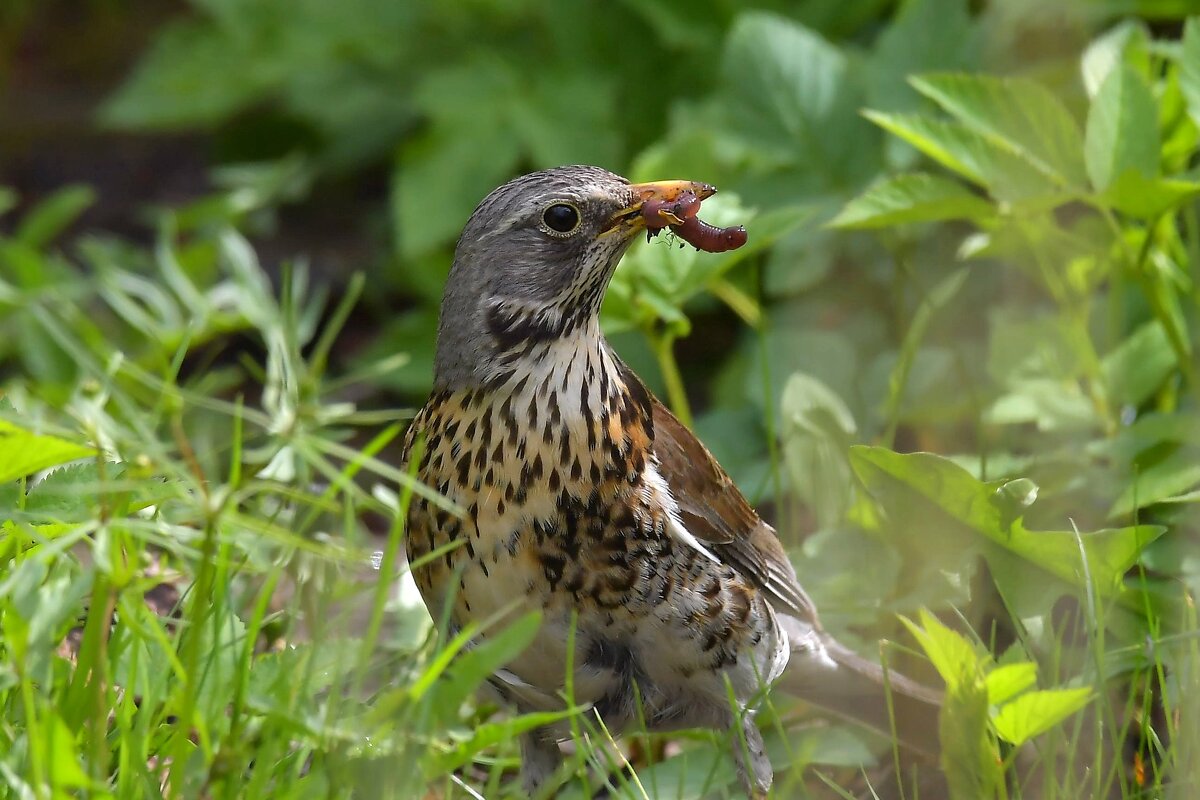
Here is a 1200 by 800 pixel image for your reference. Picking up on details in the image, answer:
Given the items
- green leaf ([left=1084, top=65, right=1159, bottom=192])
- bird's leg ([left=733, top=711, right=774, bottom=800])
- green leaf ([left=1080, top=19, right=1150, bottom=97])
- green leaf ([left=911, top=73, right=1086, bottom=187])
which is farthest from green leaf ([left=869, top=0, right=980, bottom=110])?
bird's leg ([left=733, top=711, right=774, bottom=800])

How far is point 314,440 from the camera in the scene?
2.12 meters

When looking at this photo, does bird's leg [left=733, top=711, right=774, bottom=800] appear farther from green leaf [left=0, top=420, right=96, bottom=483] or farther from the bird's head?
green leaf [left=0, top=420, right=96, bottom=483]

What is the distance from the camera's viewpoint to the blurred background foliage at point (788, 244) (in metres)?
3.08

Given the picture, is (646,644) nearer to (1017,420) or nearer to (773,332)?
(1017,420)

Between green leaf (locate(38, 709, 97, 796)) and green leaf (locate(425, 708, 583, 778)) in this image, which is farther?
green leaf (locate(425, 708, 583, 778))

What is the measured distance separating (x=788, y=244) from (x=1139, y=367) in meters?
1.13

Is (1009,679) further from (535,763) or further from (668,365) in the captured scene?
(668,365)

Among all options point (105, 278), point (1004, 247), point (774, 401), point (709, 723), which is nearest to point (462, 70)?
point (105, 278)

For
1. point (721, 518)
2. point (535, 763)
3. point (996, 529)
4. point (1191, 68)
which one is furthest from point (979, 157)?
point (535, 763)

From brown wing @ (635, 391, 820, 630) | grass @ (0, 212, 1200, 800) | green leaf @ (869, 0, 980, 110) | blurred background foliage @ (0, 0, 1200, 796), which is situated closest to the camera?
grass @ (0, 212, 1200, 800)

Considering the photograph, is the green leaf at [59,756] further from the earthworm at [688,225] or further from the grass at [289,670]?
the earthworm at [688,225]

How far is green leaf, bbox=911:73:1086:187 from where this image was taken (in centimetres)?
319

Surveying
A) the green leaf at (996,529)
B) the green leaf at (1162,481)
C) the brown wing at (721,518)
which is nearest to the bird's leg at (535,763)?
the brown wing at (721,518)

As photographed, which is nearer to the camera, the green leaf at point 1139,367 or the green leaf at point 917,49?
the green leaf at point 1139,367
